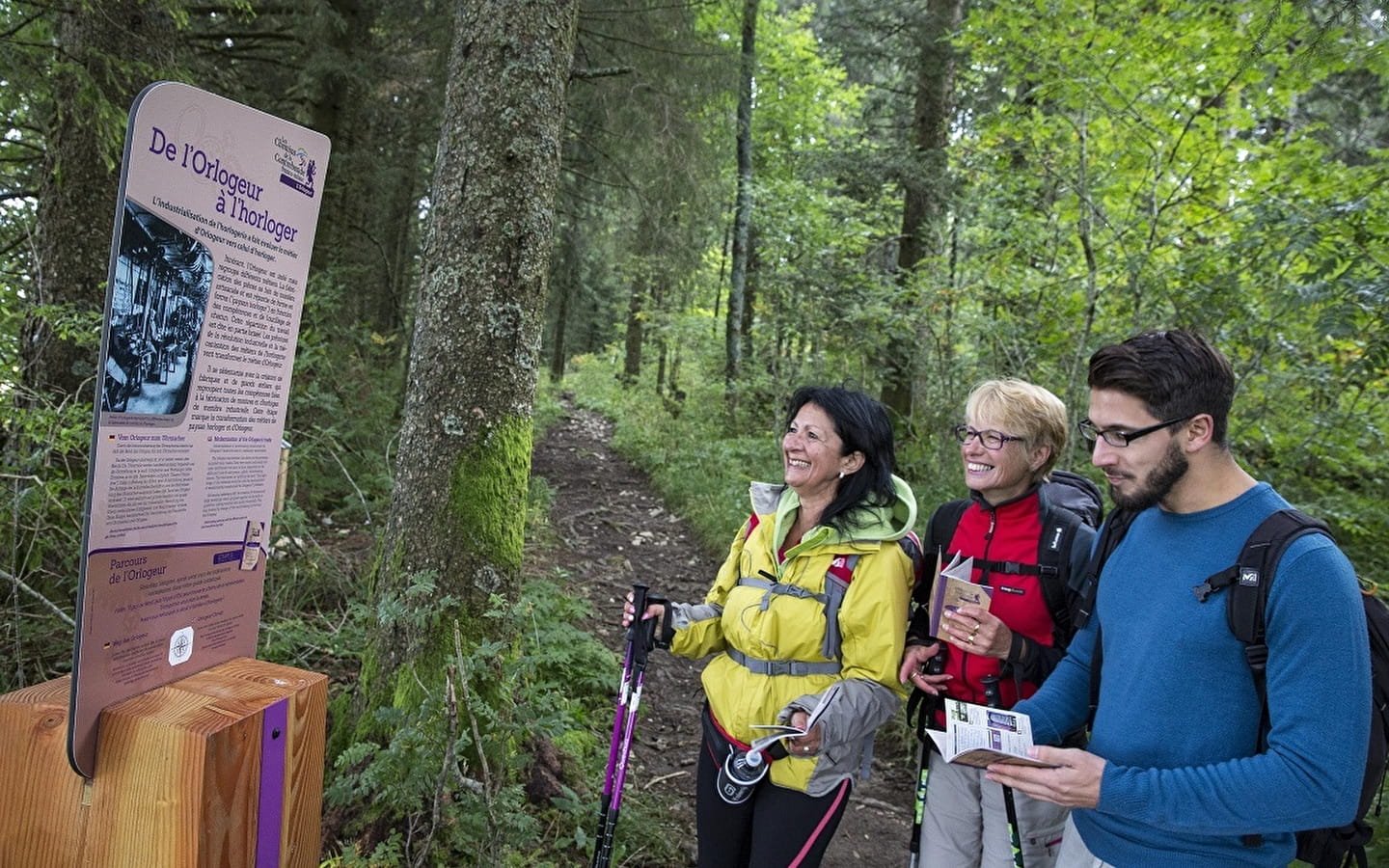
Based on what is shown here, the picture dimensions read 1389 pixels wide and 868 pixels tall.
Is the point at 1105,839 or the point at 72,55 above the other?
the point at 72,55

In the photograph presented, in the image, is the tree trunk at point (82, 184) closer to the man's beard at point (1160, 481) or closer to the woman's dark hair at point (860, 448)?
the woman's dark hair at point (860, 448)

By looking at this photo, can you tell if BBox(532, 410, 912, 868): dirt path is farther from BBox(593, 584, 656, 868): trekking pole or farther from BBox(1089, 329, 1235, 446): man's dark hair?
BBox(1089, 329, 1235, 446): man's dark hair

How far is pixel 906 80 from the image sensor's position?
12711 mm

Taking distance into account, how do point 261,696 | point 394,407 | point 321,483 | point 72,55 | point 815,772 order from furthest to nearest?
point 394,407 < point 321,483 < point 72,55 < point 815,772 < point 261,696

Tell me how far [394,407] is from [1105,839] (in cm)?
864

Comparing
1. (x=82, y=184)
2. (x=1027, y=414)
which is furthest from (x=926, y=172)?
(x=82, y=184)

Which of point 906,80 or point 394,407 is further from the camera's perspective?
point 906,80

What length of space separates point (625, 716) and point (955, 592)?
1.42 meters

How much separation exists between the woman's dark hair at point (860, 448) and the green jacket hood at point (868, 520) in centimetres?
3

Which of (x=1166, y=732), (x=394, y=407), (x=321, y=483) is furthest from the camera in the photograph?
(x=394, y=407)

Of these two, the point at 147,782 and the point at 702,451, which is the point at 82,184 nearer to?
the point at 147,782

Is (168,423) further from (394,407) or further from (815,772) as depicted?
(394,407)

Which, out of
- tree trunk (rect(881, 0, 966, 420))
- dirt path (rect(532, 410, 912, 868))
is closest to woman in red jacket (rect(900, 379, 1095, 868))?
dirt path (rect(532, 410, 912, 868))

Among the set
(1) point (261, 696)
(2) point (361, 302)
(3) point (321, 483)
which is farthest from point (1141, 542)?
(2) point (361, 302)
